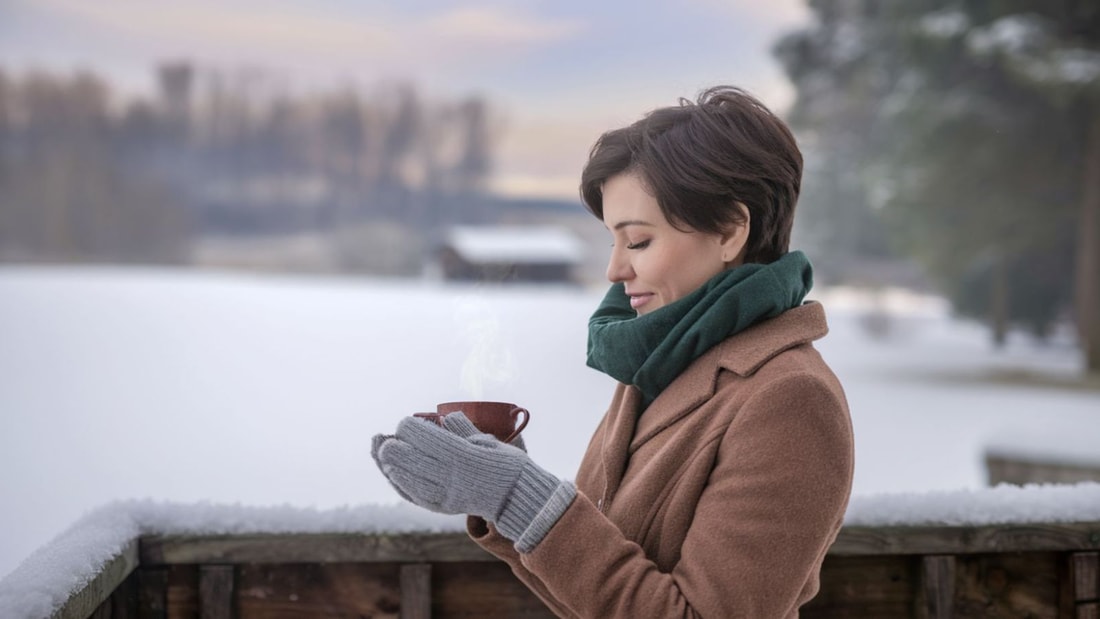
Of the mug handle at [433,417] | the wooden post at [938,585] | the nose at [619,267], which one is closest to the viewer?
the mug handle at [433,417]

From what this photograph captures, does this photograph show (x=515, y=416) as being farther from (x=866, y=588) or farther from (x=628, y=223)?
(x=866, y=588)

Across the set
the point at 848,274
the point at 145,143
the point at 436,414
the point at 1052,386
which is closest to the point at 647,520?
the point at 436,414

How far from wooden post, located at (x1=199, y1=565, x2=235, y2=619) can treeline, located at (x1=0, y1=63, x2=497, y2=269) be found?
23.4 meters

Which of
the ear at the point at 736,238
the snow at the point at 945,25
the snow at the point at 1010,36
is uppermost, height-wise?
the snow at the point at 945,25

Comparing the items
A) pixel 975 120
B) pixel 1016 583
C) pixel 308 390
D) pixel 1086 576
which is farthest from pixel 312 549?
pixel 975 120

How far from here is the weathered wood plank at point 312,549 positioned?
185cm

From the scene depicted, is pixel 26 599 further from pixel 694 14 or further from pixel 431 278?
pixel 694 14

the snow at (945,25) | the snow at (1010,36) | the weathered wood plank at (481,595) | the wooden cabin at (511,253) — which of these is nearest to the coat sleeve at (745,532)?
the weathered wood plank at (481,595)

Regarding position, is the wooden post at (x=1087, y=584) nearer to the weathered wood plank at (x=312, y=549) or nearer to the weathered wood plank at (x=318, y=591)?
the weathered wood plank at (x=312, y=549)

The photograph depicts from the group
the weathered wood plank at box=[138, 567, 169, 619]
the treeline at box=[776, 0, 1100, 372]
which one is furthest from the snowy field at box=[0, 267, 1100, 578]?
the treeline at box=[776, 0, 1100, 372]

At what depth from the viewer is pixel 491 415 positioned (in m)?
1.28

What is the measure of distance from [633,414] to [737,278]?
286 millimetres

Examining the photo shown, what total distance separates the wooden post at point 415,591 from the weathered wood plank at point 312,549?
0.02 meters

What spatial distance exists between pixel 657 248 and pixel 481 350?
40cm
